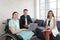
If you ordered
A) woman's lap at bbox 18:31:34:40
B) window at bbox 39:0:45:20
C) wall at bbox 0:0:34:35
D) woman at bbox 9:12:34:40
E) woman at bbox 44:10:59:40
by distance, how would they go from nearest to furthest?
1. woman at bbox 9:12:34:40
2. woman's lap at bbox 18:31:34:40
3. woman at bbox 44:10:59:40
4. wall at bbox 0:0:34:35
5. window at bbox 39:0:45:20

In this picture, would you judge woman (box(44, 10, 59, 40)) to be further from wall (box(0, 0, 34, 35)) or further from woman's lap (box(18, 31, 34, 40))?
wall (box(0, 0, 34, 35))

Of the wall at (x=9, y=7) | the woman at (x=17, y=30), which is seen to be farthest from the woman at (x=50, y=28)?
the wall at (x=9, y=7)

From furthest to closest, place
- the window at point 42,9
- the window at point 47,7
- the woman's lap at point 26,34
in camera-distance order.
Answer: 1. the window at point 42,9
2. the window at point 47,7
3. the woman's lap at point 26,34

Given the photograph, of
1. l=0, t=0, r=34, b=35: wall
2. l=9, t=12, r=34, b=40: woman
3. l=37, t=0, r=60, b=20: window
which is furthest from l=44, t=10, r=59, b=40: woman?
l=0, t=0, r=34, b=35: wall

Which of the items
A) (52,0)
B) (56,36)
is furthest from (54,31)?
(52,0)

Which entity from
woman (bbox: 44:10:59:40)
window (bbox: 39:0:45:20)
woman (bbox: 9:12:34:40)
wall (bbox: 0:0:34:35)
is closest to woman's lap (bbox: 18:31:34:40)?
woman (bbox: 9:12:34:40)

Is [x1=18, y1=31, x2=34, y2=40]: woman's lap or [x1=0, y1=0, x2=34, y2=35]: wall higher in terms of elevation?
[x1=0, y1=0, x2=34, y2=35]: wall

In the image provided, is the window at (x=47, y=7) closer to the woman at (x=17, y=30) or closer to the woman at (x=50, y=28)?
the woman at (x=50, y=28)

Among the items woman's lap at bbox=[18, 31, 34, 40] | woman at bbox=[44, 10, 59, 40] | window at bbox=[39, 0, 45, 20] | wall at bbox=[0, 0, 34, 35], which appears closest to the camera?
woman's lap at bbox=[18, 31, 34, 40]

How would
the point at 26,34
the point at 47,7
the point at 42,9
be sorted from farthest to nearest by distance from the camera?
the point at 42,9
the point at 47,7
the point at 26,34

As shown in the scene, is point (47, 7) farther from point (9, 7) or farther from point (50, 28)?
point (50, 28)

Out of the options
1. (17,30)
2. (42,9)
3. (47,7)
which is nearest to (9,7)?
(42,9)

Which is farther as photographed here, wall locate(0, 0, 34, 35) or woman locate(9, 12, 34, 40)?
wall locate(0, 0, 34, 35)

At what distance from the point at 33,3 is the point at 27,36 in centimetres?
271
